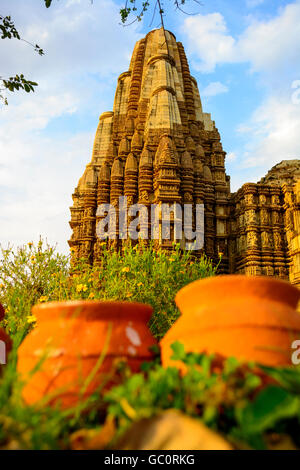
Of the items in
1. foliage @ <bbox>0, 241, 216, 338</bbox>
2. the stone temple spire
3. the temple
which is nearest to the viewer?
foliage @ <bbox>0, 241, 216, 338</bbox>

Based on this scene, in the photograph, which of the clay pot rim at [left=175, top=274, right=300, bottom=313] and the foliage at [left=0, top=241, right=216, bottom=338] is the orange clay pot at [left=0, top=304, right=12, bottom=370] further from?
the foliage at [left=0, top=241, right=216, bottom=338]

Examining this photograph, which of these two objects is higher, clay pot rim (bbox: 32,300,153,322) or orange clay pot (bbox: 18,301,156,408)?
clay pot rim (bbox: 32,300,153,322)

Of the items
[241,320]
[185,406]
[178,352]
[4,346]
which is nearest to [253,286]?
[241,320]

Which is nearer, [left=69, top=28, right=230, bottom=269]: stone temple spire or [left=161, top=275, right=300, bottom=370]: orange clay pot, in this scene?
[left=161, top=275, right=300, bottom=370]: orange clay pot

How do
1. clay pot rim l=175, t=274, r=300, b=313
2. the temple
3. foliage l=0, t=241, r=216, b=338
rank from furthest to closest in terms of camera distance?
the temple
foliage l=0, t=241, r=216, b=338
clay pot rim l=175, t=274, r=300, b=313

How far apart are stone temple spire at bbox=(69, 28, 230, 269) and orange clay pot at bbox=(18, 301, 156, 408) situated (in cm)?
934

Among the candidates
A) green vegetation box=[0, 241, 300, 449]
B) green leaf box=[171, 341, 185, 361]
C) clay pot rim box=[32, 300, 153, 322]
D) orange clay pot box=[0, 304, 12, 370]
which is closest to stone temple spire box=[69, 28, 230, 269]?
orange clay pot box=[0, 304, 12, 370]

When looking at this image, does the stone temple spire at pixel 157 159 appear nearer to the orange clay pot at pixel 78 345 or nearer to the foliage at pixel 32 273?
the foliage at pixel 32 273

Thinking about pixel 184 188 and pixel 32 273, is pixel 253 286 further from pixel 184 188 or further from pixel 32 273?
pixel 184 188

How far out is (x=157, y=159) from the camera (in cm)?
1243

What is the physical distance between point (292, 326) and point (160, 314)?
3.46 m

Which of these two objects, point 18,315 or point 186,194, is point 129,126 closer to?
point 186,194

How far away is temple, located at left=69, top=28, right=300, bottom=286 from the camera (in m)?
12.5

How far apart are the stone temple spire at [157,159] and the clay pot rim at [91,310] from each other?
30.5 ft
